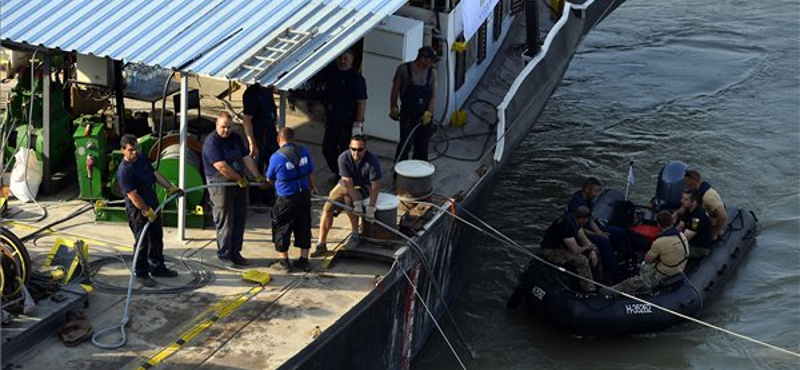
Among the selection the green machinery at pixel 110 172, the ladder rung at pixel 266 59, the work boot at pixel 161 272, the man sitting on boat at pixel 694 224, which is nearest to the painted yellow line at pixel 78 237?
the green machinery at pixel 110 172

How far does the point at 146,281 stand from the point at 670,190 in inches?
262

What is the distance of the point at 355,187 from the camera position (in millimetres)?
11547

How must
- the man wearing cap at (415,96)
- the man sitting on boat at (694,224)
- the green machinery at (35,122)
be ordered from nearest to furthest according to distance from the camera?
the green machinery at (35,122)
the man wearing cap at (415,96)
the man sitting on boat at (694,224)

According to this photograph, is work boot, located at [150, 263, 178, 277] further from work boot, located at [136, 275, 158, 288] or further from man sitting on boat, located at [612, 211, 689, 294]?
man sitting on boat, located at [612, 211, 689, 294]

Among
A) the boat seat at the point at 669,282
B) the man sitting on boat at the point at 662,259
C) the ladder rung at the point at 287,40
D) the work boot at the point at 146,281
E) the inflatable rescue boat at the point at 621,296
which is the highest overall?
the ladder rung at the point at 287,40

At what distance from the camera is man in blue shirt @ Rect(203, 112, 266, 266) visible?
10883 mm

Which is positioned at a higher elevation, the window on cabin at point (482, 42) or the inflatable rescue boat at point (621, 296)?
the window on cabin at point (482, 42)

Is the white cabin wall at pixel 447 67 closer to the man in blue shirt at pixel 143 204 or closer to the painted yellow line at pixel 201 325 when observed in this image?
the man in blue shirt at pixel 143 204

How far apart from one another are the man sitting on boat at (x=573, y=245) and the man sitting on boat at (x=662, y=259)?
42 cm

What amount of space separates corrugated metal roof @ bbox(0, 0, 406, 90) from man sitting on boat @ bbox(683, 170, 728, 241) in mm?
4186

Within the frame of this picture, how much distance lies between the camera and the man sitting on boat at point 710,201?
14305mm

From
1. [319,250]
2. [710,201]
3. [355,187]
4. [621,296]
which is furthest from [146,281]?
[710,201]

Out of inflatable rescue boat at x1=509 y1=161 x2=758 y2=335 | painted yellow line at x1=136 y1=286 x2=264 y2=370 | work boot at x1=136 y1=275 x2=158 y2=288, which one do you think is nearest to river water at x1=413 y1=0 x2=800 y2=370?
inflatable rescue boat at x1=509 y1=161 x2=758 y2=335

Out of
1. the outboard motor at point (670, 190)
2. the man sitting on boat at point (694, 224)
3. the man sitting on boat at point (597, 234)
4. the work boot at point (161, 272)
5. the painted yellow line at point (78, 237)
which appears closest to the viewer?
the work boot at point (161, 272)
